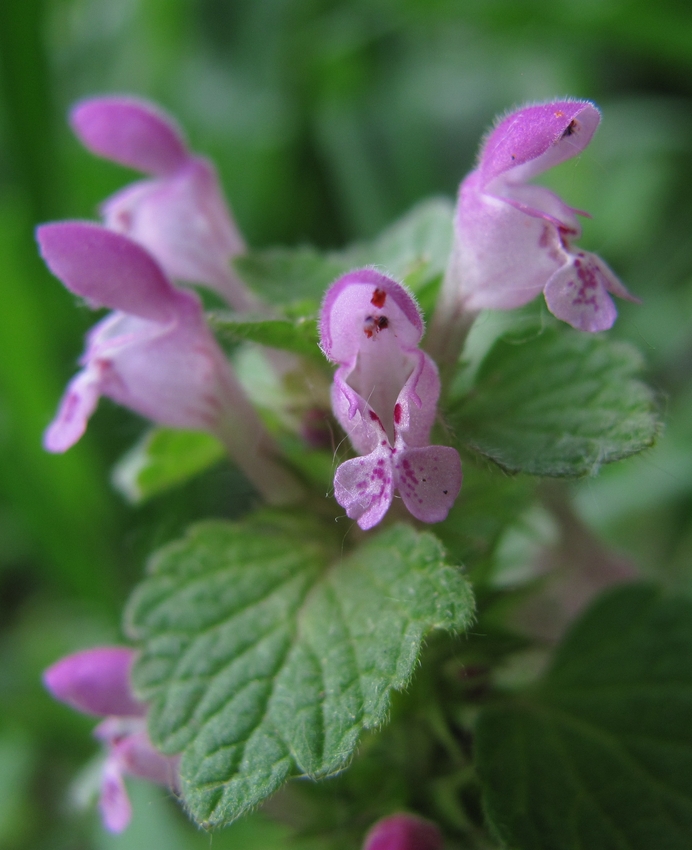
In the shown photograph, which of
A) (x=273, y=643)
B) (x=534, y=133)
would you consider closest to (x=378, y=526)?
(x=273, y=643)

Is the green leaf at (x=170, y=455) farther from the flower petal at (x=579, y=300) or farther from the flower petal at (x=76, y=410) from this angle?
the flower petal at (x=579, y=300)

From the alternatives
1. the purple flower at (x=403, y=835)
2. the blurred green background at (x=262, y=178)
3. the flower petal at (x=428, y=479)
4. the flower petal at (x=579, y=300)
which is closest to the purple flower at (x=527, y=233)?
the flower petal at (x=579, y=300)

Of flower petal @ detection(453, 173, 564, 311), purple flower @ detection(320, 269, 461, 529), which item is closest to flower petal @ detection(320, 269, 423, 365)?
purple flower @ detection(320, 269, 461, 529)

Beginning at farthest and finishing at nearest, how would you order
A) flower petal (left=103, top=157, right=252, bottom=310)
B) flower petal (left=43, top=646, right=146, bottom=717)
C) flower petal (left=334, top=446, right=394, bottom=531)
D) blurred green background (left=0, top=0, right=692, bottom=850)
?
blurred green background (left=0, top=0, right=692, bottom=850)
flower petal (left=103, top=157, right=252, bottom=310)
flower petal (left=43, top=646, right=146, bottom=717)
flower petal (left=334, top=446, right=394, bottom=531)

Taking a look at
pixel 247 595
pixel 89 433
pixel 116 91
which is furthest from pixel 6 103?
pixel 247 595

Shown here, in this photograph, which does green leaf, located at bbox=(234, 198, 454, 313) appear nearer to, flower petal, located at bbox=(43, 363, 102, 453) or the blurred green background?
flower petal, located at bbox=(43, 363, 102, 453)

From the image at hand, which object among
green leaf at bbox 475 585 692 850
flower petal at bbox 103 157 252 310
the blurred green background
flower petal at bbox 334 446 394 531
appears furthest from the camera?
the blurred green background

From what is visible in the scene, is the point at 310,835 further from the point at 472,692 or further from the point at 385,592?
the point at 385,592
